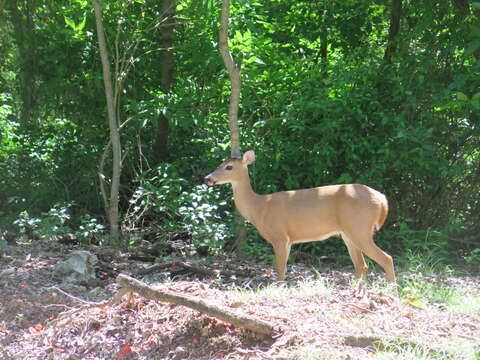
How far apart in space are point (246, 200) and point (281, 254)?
0.82m

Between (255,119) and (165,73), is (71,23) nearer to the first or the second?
(165,73)

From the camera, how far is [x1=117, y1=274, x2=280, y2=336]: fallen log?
359cm

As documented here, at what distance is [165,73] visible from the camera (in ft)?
30.9

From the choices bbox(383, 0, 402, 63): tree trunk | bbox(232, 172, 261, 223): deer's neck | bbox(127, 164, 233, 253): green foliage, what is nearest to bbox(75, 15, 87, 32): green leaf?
bbox(127, 164, 233, 253): green foliage

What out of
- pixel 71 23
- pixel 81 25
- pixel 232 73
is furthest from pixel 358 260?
pixel 71 23

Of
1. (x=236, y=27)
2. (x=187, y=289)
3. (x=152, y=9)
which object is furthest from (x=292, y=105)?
(x=187, y=289)

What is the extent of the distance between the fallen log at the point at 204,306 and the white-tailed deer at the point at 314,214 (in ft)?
8.34

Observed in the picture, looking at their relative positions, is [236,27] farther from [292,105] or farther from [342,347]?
[342,347]

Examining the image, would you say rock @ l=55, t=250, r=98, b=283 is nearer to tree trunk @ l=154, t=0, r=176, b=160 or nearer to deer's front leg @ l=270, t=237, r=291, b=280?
deer's front leg @ l=270, t=237, r=291, b=280

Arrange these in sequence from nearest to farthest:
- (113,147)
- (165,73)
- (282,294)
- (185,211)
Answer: (282,294) → (185,211) → (113,147) → (165,73)

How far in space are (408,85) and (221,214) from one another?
307 centimetres

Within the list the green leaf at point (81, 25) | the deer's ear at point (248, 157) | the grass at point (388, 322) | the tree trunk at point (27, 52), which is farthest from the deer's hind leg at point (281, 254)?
the tree trunk at point (27, 52)

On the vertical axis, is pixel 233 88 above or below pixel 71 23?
below

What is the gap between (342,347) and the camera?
3.40m
